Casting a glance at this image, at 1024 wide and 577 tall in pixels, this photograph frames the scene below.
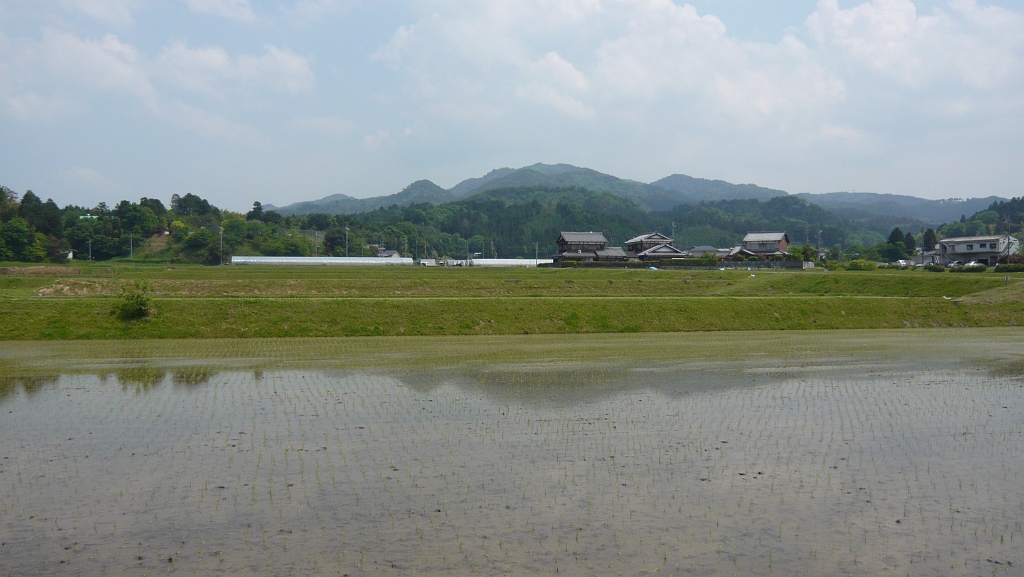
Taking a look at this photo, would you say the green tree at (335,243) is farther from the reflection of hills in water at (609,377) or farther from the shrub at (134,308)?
the reflection of hills in water at (609,377)

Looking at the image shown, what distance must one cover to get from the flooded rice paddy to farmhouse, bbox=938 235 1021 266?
72.9 m

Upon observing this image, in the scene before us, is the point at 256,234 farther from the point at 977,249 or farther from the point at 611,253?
the point at 977,249

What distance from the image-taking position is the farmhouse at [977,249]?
3157 inches

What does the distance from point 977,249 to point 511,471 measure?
297 ft

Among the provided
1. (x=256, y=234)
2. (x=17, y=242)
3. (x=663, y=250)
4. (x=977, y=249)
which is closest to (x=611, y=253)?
(x=663, y=250)

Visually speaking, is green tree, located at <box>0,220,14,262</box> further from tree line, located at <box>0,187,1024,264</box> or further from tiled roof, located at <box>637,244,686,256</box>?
tiled roof, located at <box>637,244,686,256</box>

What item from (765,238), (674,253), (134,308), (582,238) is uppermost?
(582,238)

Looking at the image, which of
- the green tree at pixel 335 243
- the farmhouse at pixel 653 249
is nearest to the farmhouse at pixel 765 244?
the farmhouse at pixel 653 249

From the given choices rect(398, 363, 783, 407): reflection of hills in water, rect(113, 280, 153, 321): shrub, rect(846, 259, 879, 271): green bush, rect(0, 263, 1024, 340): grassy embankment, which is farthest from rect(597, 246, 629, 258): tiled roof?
rect(398, 363, 783, 407): reflection of hills in water

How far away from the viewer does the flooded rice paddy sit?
25.1 feet

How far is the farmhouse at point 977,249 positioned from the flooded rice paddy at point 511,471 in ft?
239

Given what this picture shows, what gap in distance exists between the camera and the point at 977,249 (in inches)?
3263

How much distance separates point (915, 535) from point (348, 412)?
10028mm

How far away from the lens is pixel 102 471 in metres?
10.4
